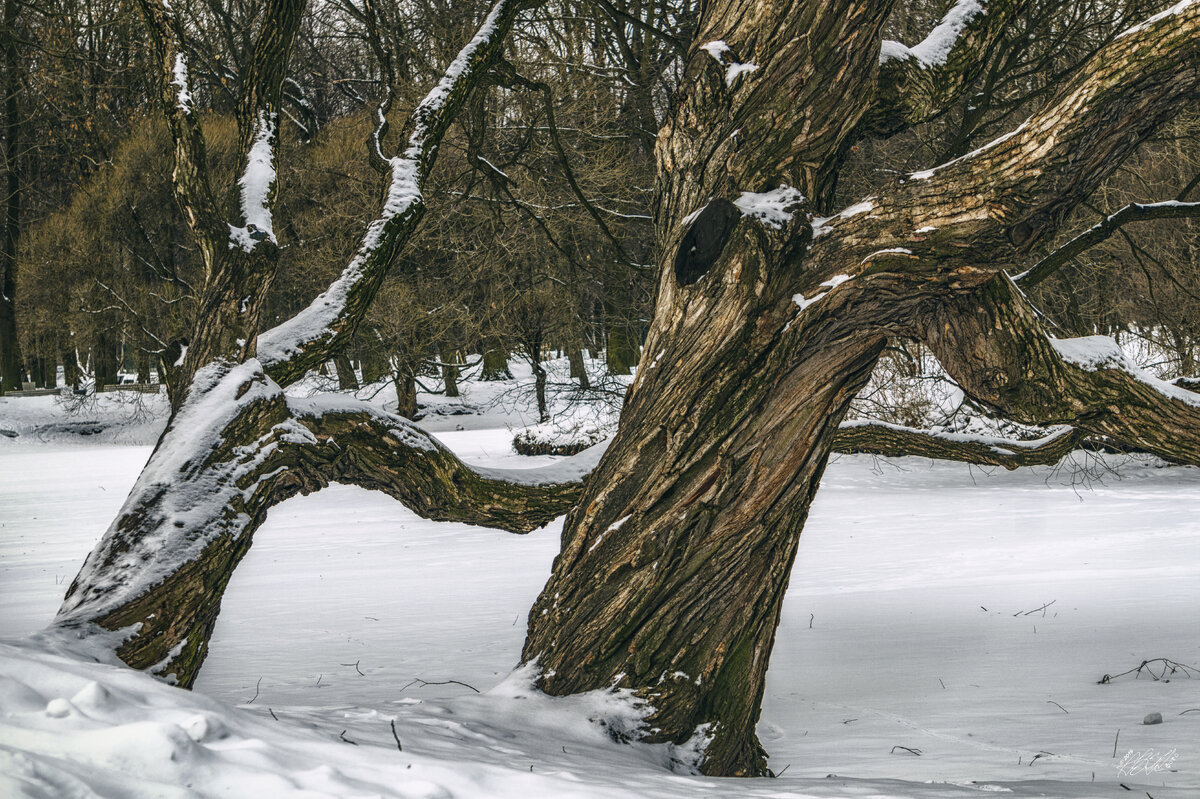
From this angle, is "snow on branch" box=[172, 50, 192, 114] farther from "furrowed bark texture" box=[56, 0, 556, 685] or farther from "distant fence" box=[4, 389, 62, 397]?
"distant fence" box=[4, 389, 62, 397]

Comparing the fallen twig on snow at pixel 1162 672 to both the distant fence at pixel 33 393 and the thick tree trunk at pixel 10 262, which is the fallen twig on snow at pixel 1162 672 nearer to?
the thick tree trunk at pixel 10 262

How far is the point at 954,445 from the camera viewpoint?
180 inches

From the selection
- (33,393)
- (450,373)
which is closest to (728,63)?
(450,373)

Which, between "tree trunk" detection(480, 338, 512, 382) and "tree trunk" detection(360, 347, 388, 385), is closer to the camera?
"tree trunk" detection(480, 338, 512, 382)

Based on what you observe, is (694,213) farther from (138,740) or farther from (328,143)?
(328,143)

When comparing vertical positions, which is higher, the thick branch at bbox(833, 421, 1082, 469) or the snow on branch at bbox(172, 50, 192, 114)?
the snow on branch at bbox(172, 50, 192, 114)

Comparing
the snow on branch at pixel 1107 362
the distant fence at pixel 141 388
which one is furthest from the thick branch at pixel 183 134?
the distant fence at pixel 141 388

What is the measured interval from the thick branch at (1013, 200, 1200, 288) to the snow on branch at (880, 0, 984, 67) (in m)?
1.51

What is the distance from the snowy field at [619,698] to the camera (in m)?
2.04

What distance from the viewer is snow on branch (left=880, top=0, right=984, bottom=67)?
12.0ft

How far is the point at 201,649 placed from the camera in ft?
11.1

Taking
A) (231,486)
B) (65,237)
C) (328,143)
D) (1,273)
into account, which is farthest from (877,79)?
(1,273)

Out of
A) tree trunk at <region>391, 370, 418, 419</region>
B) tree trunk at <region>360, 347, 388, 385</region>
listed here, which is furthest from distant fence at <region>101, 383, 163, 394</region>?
tree trunk at <region>391, 370, 418, 419</region>

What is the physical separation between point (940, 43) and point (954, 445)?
5.94 feet
